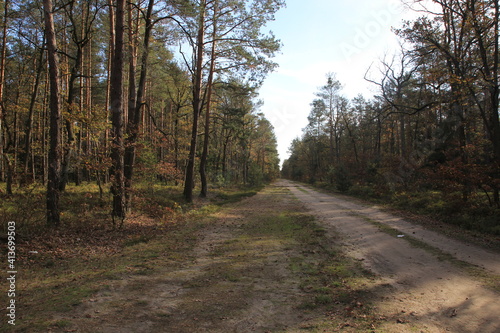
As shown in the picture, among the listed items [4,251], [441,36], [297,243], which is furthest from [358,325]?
[441,36]

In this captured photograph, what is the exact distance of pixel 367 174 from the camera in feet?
85.4

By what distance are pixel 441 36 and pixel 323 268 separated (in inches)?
576

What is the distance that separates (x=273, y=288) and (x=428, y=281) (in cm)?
271

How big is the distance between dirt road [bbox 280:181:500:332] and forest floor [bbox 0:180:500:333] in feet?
0.06

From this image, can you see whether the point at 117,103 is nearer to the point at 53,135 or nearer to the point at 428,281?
the point at 53,135

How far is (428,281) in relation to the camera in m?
4.68

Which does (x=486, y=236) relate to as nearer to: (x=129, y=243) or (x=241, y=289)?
(x=241, y=289)

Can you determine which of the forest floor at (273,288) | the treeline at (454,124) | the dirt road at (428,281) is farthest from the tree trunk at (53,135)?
the treeline at (454,124)

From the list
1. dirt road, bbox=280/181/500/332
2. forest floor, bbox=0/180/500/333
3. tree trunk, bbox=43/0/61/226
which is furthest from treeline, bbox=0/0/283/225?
dirt road, bbox=280/181/500/332

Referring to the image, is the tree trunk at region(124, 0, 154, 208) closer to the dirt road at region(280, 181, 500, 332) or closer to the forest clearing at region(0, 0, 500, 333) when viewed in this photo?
the forest clearing at region(0, 0, 500, 333)

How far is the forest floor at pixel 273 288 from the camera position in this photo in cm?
337

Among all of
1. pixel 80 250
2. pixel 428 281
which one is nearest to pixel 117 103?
pixel 80 250

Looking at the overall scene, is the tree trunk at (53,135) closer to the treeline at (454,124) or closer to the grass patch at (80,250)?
the grass patch at (80,250)

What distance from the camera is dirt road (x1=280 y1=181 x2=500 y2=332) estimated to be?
134 inches
